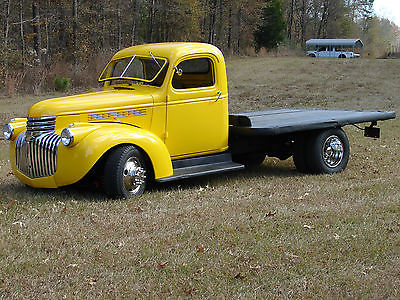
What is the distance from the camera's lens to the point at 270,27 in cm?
5088

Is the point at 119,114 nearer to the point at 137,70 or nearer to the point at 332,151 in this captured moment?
the point at 137,70

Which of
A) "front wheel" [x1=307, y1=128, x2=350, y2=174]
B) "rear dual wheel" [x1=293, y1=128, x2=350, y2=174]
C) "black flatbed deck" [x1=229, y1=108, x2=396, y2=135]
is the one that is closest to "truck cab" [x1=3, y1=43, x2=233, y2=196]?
"black flatbed deck" [x1=229, y1=108, x2=396, y2=135]

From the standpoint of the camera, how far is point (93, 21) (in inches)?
1487

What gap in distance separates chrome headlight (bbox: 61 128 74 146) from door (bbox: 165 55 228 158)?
1.47 m

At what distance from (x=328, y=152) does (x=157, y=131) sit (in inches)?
113

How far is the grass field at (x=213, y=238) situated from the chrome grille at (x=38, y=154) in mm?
334

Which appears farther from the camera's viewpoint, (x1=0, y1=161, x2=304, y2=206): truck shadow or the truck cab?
(x1=0, y1=161, x2=304, y2=206): truck shadow

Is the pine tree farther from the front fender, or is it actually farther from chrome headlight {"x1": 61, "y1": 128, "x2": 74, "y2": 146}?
chrome headlight {"x1": 61, "y1": 128, "x2": 74, "y2": 146}

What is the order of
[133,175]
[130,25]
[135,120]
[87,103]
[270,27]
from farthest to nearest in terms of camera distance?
[270,27]
[130,25]
[135,120]
[87,103]
[133,175]

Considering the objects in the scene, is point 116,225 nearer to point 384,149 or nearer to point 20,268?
point 20,268

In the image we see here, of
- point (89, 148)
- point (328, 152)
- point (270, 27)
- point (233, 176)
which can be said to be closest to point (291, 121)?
point (328, 152)

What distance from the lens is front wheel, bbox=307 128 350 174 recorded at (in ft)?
27.9

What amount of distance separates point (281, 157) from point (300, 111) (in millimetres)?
1230

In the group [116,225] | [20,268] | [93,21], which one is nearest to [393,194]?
[116,225]
